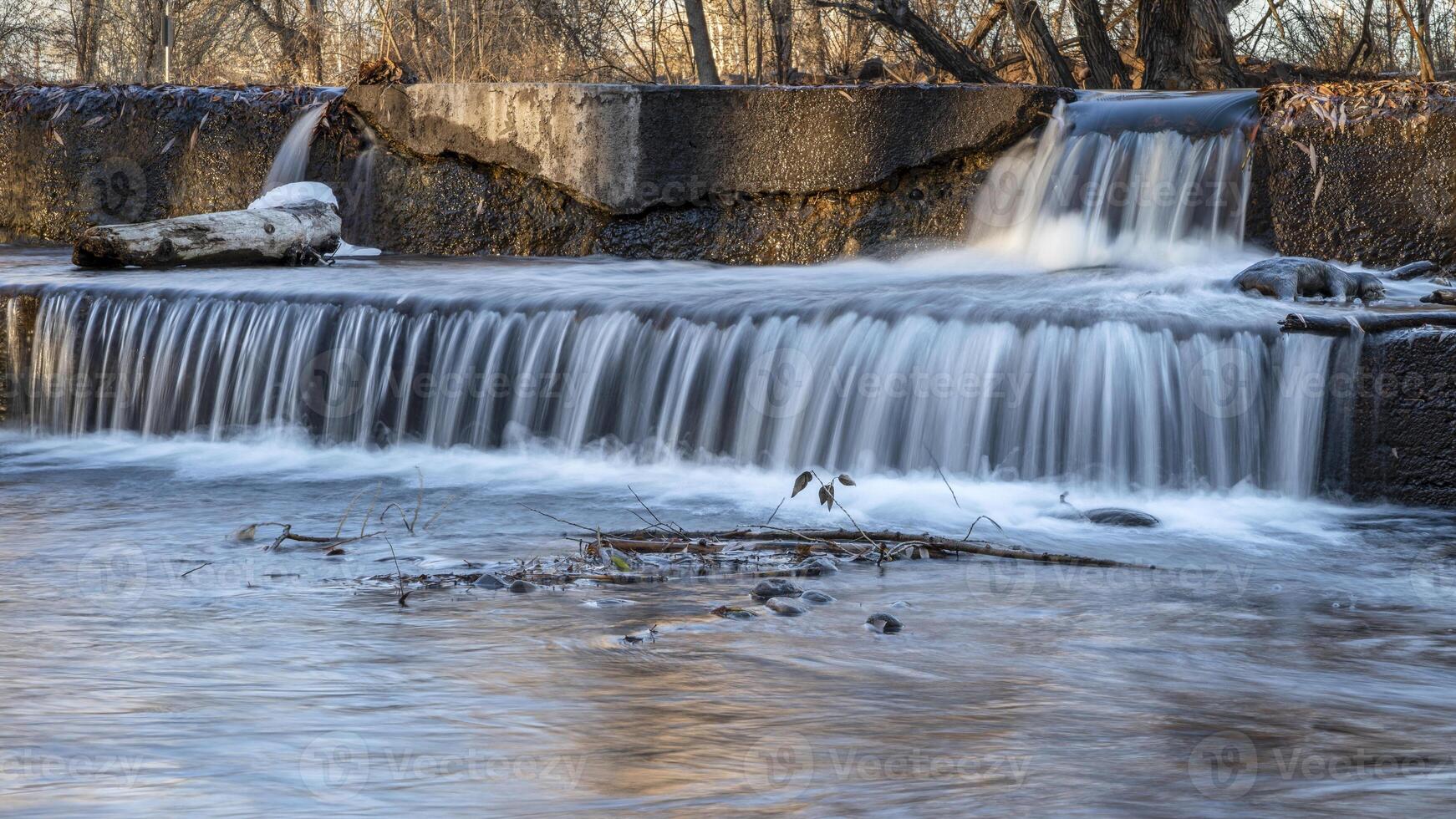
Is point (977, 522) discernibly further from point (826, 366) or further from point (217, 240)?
point (217, 240)

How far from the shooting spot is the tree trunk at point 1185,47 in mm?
10805

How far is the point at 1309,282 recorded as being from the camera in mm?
6426

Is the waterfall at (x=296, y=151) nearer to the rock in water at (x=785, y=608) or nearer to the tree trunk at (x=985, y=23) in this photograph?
the tree trunk at (x=985, y=23)

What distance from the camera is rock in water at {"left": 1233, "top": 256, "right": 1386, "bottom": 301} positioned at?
20.8ft

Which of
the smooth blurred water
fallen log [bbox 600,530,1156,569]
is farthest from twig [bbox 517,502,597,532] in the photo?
fallen log [bbox 600,530,1156,569]

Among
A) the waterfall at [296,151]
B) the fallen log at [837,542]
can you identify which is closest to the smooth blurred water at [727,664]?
the fallen log at [837,542]

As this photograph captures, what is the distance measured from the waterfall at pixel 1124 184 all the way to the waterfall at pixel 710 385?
2.19 meters

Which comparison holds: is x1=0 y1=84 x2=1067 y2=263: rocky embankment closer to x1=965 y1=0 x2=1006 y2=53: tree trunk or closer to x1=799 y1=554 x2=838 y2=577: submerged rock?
x1=965 y1=0 x2=1006 y2=53: tree trunk

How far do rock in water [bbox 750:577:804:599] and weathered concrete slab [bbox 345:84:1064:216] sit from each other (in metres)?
5.17

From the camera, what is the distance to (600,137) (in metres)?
9.34

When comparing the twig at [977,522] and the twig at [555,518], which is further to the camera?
the twig at [555,518]

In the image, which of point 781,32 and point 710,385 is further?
point 781,32

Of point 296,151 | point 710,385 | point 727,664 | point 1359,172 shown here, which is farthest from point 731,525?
point 296,151

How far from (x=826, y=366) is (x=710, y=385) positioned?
47cm
